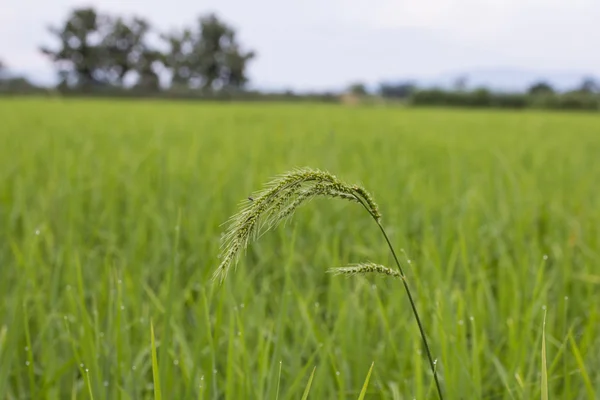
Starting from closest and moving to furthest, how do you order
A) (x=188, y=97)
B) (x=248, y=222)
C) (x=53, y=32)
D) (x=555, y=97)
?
1. (x=248, y=222)
2. (x=555, y=97)
3. (x=188, y=97)
4. (x=53, y=32)

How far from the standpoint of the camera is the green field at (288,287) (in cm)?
127

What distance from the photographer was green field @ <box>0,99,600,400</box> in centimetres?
127

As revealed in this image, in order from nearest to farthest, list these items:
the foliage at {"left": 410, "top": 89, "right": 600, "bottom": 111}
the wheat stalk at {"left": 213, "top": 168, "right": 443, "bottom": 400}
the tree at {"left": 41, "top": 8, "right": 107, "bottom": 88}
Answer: the wheat stalk at {"left": 213, "top": 168, "right": 443, "bottom": 400}
the foliage at {"left": 410, "top": 89, "right": 600, "bottom": 111}
the tree at {"left": 41, "top": 8, "right": 107, "bottom": 88}

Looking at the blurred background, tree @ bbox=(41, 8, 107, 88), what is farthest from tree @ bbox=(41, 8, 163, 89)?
the blurred background

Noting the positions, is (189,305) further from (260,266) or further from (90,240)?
(90,240)

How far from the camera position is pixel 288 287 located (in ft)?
3.73

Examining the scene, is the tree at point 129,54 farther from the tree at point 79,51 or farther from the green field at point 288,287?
the green field at point 288,287

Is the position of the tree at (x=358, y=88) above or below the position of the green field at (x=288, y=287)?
above

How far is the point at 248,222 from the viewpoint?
636 millimetres

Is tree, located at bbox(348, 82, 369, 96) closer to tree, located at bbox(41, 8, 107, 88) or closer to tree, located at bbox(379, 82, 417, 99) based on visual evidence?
tree, located at bbox(379, 82, 417, 99)

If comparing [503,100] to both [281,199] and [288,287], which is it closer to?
[288,287]

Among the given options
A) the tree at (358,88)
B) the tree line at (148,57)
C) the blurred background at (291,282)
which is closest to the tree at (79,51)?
the tree line at (148,57)

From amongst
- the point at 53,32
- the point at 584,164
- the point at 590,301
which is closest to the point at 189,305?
the point at 590,301

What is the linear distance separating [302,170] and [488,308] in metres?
1.35
